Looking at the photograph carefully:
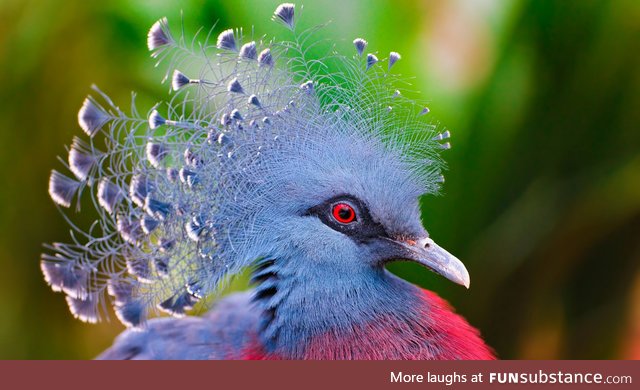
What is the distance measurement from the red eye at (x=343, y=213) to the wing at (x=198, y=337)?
31 cm

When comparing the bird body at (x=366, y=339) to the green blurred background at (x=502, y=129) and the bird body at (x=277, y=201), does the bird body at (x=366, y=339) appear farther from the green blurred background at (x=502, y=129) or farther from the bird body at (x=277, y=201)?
the green blurred background at (x=502, y=129)

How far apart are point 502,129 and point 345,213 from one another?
1.04m

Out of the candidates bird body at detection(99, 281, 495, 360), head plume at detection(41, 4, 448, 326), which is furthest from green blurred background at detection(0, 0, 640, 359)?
bird body at detection(99, 281, 495, 360)

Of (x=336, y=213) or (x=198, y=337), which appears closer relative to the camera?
(x=336, y=213)

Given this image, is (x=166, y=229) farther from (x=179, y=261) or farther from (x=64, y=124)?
(x=64, y=124)

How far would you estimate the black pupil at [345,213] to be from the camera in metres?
1.31

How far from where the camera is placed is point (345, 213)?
1.31 meters

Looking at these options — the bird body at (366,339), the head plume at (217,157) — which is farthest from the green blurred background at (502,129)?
the bird body at (366,339)

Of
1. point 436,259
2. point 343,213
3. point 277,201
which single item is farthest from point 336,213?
point 436,259

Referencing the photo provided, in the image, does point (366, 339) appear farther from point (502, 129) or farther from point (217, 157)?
point (502, 129)

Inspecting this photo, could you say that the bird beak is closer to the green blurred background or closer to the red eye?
the red eye

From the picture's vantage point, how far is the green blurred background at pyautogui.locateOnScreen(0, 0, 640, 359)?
2031 millimetres

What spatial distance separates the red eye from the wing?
1.00 feet

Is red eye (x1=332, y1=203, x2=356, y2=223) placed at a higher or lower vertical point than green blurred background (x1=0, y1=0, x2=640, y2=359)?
lower
